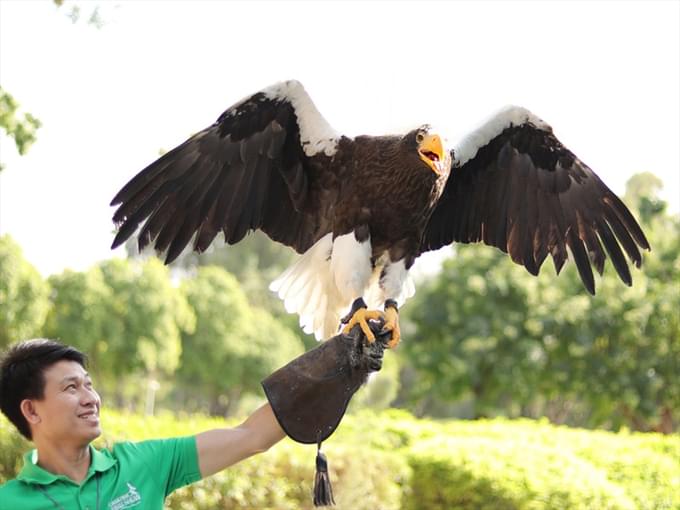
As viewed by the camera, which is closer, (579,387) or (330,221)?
(330,221)

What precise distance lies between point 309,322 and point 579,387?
1822 centimetres

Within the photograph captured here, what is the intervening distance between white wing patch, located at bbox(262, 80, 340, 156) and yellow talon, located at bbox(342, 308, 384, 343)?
1096 mm

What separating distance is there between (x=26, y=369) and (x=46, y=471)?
25 cm

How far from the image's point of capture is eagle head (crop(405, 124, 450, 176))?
426cm

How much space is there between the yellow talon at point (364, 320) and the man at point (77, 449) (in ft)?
3.03

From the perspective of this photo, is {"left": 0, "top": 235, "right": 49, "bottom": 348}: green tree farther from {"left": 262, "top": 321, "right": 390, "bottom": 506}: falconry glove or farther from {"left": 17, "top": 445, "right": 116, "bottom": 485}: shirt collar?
{"left": 17, "top": 445, "right": 116, "bottom": 485}: shirt collar

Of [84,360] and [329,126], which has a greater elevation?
[329,126]

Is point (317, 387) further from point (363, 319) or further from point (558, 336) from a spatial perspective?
point (558, 336)

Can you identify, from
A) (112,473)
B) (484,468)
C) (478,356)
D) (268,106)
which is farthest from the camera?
(478,356)

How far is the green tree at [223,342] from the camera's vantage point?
121 ft

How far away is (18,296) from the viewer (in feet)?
73.7

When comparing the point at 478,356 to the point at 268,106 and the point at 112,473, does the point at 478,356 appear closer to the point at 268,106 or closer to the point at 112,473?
the point at 268,106

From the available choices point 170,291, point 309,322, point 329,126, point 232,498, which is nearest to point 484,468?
point 232,498

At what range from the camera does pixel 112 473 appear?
247 centimetres
